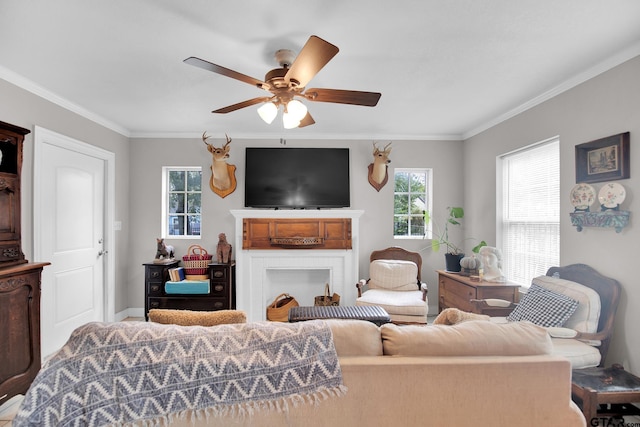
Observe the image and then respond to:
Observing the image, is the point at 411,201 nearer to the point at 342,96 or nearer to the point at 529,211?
the point at 529,211

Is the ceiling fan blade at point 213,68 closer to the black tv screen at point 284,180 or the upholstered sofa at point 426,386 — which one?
the upholstered sofa at point 426,386

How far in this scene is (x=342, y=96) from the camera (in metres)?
2.19

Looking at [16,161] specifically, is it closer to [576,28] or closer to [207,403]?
[207,403]

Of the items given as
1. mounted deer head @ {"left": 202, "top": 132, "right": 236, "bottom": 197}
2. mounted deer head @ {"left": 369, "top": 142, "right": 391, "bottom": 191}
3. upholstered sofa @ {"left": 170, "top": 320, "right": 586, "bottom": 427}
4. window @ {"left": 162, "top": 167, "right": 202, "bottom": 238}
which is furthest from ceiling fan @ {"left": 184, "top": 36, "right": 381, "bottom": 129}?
window @ {"left": 162, "top": 167, "right": 202, "bottom": 238}

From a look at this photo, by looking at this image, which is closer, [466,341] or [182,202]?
[466,341]

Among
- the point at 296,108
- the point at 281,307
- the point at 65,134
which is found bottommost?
the point at 281,307

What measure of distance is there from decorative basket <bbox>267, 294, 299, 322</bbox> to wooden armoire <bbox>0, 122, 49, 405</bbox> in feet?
7.20

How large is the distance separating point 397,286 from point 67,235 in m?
3.59

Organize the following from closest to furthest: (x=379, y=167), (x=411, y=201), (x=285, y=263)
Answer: (x=285, y=263) < (x=379, y=167) < (x=411, y=201)

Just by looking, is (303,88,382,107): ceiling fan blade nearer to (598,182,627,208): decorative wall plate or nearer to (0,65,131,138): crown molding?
(598,182,627,208): decorative wall plate

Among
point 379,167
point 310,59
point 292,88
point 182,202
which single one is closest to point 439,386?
point 310,59

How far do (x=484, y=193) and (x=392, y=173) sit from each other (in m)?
1.17

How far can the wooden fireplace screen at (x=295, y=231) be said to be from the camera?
4.30 metres

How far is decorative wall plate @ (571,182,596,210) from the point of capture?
8.29ft
